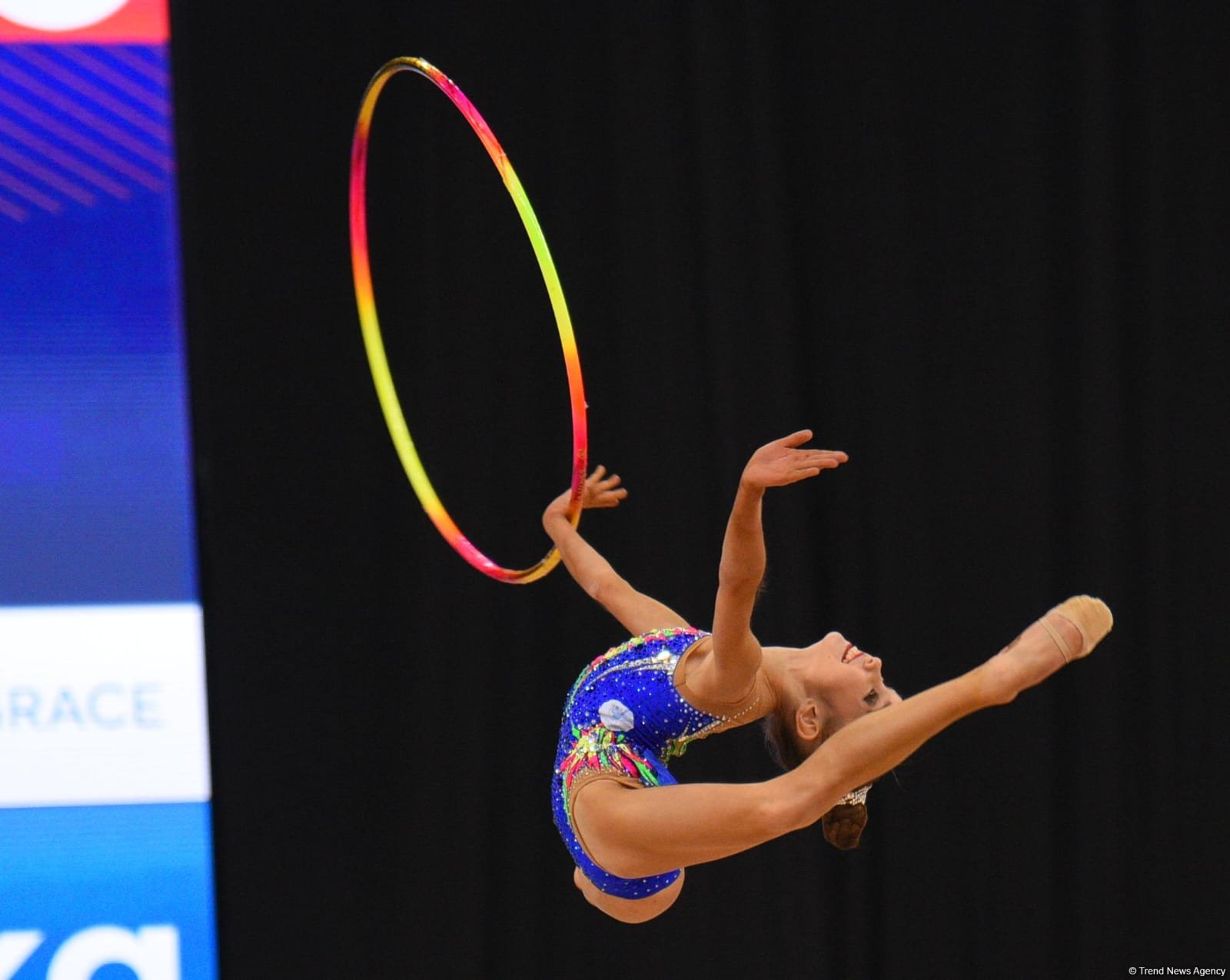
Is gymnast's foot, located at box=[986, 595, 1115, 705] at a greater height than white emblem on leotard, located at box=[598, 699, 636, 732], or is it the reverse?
gymnast's foot, located at box=[986, 595, 1115, 705]

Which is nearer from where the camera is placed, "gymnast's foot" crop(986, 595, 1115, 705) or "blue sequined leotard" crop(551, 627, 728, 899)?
"gymnast's foot" crop(986, 595, 1115, 705)

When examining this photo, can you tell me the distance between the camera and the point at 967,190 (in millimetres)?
3811

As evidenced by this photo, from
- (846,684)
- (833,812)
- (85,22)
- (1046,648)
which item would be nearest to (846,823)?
(833,812)

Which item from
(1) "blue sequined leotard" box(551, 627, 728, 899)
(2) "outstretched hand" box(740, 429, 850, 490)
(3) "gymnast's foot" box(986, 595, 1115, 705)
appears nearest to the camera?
(3) "gymnast's foot" box(986, 595, 1115, 705)

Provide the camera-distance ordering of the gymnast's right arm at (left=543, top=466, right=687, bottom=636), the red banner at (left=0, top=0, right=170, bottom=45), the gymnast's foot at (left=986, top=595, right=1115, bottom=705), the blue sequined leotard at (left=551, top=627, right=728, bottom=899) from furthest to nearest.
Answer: the red banner at (left=0, top=0, right=170, bottom=45) < the gymnast's right arm at (left=543, top=466, right=687, bottom=636) < the blue sequined leotard at (left=551, top=627, right=728, bottom=899) < the gymnast's foot at (left=986, top=595, right=1115, bottom=705)

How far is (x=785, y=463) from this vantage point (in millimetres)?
2264

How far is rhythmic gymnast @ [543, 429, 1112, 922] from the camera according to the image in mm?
2162

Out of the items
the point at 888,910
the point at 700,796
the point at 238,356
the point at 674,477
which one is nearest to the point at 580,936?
the point at 888,910

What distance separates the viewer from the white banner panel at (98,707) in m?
3.59

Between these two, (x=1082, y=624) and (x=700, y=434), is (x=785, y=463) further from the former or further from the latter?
(x=700, y=434)

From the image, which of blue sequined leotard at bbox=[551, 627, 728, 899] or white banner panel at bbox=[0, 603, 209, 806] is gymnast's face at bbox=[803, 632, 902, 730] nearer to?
blue sequined leotard at bbox=[551, 627, 728, 899]

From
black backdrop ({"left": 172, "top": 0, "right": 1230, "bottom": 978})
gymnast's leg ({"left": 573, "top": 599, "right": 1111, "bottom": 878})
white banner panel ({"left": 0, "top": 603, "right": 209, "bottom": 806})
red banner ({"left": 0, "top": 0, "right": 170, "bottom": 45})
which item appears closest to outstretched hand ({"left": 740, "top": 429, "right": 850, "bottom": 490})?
gymnast's leg ({"left": 573, "top": 599, "right": 1111, "bottom": 878})

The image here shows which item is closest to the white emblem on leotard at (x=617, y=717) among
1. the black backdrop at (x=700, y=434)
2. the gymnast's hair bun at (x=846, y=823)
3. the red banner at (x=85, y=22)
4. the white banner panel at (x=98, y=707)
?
the gymnast's hair bun at (x=846, y=823)

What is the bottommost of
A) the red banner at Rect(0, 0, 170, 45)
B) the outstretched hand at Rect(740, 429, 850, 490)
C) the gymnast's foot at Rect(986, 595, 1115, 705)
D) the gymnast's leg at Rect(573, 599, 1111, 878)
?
the gymnast's leg at Rect(573, 599, 1111, 878)
